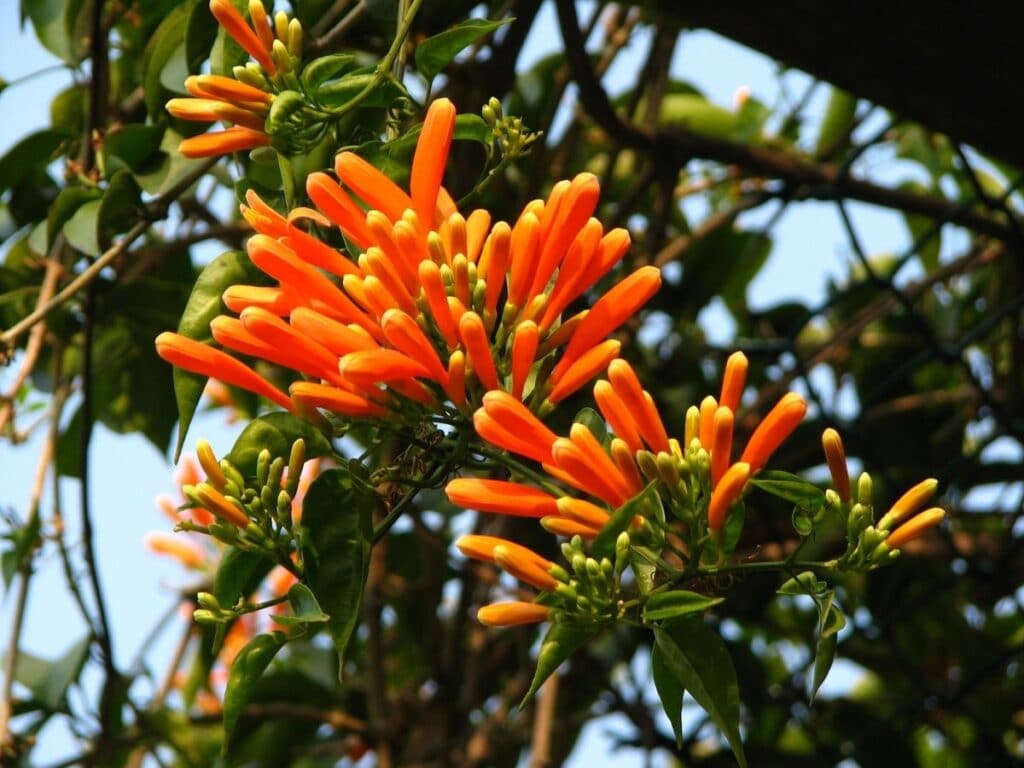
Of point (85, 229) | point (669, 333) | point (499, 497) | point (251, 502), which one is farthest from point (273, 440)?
point (669, 333)

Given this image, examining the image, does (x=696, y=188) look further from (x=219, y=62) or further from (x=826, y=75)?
(x=219, y=62)

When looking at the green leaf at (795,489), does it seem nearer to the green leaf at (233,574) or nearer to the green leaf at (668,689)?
the green leaf at (668,689)

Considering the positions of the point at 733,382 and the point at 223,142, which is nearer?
the point at 733,382

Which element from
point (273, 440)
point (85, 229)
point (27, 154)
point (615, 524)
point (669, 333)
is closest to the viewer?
point (615, 524)

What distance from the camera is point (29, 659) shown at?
1.50m

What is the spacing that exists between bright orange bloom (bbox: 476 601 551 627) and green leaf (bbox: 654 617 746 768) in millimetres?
58

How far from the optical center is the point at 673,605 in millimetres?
609

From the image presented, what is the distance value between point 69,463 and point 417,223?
2.94ft

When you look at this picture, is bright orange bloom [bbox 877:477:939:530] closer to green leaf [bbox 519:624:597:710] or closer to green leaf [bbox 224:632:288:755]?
green leaf [bbox 519:624:597:710]

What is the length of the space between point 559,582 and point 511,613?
3 centimetres

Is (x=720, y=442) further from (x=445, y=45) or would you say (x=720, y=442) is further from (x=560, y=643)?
(x=445, y=45)

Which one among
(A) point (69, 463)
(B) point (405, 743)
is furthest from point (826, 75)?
(B) point (405, 743)

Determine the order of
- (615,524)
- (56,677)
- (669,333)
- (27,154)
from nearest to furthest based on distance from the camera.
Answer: (615,524)
(27,154)
(56,677)
(669,333)

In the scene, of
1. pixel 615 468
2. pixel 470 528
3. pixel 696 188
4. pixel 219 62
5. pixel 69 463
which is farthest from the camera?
pixel 696 188
